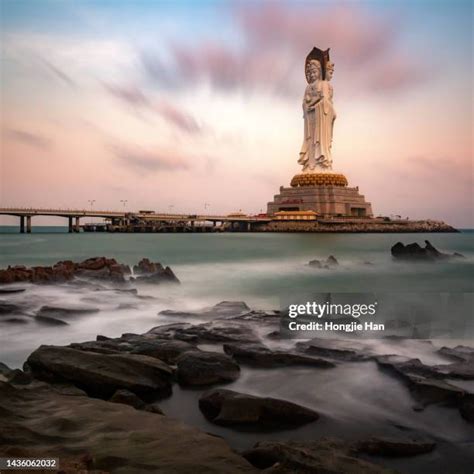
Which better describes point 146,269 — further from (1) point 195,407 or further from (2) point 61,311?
(1) point 195,407

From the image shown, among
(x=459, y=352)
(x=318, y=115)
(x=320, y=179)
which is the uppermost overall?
(x=318, y=115)

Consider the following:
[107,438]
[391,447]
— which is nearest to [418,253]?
[391,447]

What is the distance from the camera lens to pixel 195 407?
17.8 ft

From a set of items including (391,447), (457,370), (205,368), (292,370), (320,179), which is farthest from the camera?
(320,179)

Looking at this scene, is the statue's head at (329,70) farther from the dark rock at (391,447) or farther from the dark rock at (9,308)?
the dark rock at (391,447)

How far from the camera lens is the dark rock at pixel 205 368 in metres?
6.07

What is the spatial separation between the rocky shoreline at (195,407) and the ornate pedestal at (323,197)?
2714 inches

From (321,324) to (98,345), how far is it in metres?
3.85

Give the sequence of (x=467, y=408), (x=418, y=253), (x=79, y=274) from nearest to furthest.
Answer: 1. (x=467, y=408)
2. (x=79, y=274)
3. (x=418, y=253)

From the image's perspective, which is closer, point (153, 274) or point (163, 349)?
point (163, 349)

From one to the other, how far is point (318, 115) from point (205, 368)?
79.6 metres

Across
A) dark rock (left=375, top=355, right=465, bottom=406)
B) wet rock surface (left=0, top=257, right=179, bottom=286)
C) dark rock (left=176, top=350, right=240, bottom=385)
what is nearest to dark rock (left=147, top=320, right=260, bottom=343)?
dark rock (left=176, top=350, right=240, bottom=385)

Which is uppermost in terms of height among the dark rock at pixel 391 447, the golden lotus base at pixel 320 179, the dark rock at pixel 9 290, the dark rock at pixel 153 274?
the golden lotus base at pixel 320 179

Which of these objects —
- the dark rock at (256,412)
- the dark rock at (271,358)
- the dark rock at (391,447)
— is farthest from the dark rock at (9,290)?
the dark rock at (391,447)
